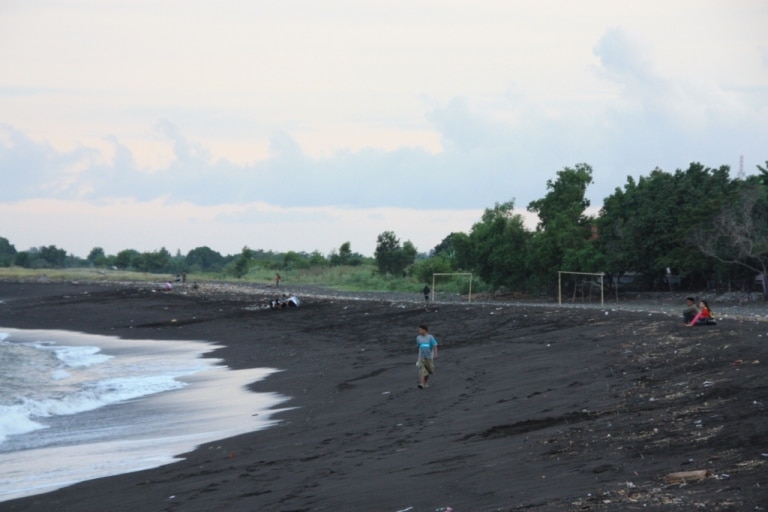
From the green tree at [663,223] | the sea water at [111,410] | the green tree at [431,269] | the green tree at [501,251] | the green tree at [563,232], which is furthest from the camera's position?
the green tree at [431,269]

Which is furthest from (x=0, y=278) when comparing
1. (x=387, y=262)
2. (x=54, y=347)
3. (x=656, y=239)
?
(x=656, y=239)

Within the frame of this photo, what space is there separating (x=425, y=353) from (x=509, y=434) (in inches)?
322

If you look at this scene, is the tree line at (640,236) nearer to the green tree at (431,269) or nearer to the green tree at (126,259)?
the green tree at (431,269)

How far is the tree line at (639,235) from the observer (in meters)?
46.8

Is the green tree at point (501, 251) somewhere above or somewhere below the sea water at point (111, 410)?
above

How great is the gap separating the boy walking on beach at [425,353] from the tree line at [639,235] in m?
25.8

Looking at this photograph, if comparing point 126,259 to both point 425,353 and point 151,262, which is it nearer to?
point 151,262

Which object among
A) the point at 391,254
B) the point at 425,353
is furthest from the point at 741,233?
the point at 391,254

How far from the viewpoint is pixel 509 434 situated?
46.1 ft

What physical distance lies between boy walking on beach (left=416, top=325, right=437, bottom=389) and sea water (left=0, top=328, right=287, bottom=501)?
332 centimetres

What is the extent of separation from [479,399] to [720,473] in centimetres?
1025

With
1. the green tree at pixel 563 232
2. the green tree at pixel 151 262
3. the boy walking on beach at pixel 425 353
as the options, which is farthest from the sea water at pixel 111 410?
the green tree at pixel 151 262

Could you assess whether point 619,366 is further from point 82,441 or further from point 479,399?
point 82,441

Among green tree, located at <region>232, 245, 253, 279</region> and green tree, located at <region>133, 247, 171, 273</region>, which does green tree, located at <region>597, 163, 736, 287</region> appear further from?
green tree, located at <region>133, 247, 171, 273</region>
